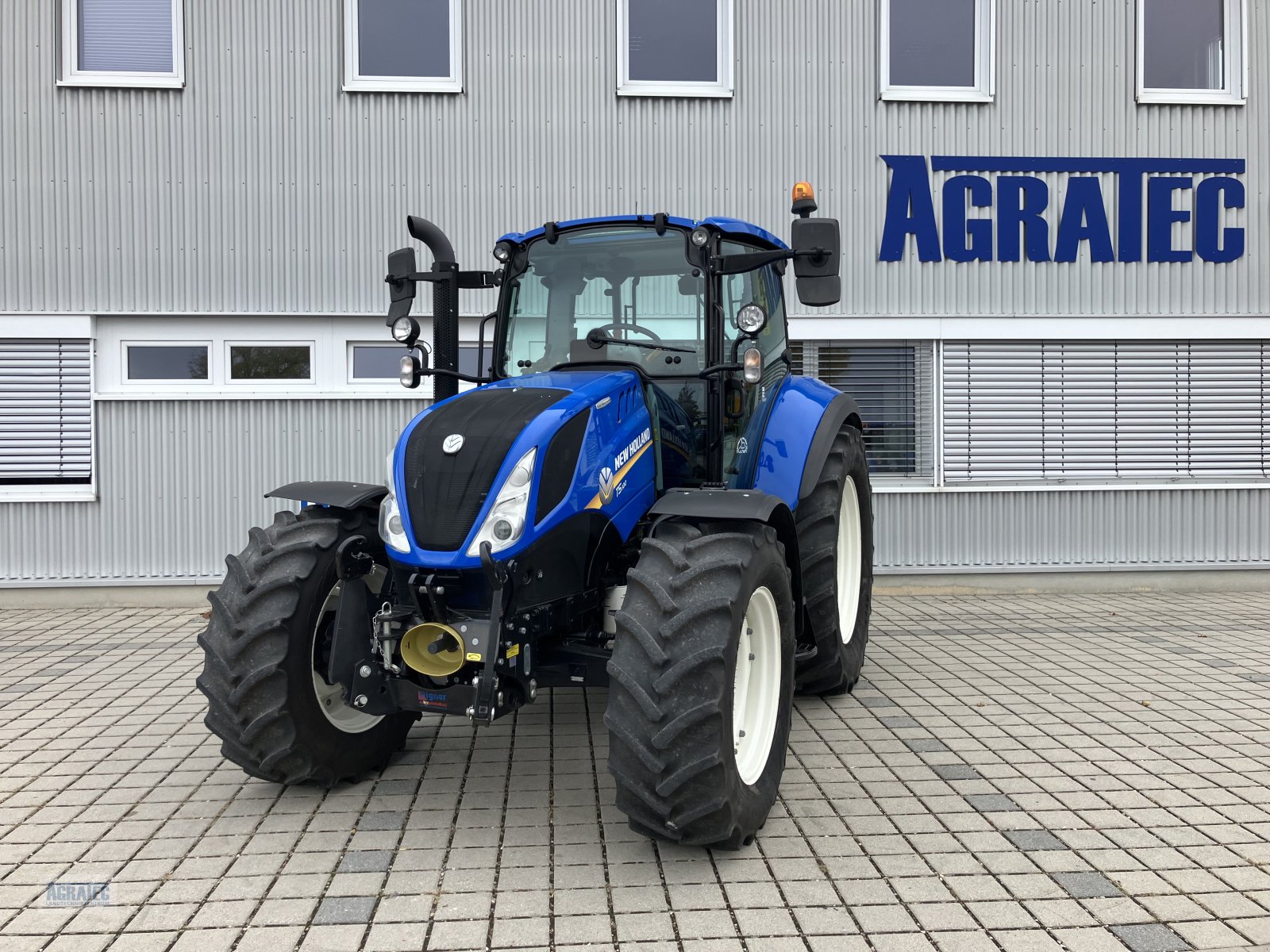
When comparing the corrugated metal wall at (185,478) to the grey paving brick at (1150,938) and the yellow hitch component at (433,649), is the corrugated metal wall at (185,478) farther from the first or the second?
the grey paving brick at (1150,938)

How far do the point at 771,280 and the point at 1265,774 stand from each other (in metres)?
3.26

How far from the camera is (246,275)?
832 centimetres

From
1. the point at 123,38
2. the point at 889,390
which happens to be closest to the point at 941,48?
the point at 889,390

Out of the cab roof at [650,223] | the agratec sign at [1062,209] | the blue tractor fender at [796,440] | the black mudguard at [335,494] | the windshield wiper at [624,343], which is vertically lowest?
the black mudguard at [335,494]

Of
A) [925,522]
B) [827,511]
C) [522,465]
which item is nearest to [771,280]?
[827,511]

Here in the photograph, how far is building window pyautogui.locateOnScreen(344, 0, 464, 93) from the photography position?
848 cm

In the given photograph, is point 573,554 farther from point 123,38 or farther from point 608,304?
point 123,38

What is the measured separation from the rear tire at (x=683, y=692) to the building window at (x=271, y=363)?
5.83 meters

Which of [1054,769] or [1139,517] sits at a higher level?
[1139,517]

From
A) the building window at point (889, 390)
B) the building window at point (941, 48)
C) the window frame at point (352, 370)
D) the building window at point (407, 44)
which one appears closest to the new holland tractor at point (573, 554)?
the window frame at point (352, 370)

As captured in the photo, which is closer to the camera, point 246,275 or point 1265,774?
point 1265,774

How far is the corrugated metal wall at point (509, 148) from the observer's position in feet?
27.1

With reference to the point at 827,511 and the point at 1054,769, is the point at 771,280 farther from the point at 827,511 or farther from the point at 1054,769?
the point at 1054,769

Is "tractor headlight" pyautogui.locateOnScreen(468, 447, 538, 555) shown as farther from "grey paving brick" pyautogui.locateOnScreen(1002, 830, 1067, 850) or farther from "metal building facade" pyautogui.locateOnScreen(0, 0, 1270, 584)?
"metal building facade" pyautogui.locateOnScreen(0, 0, 1270, 584)
